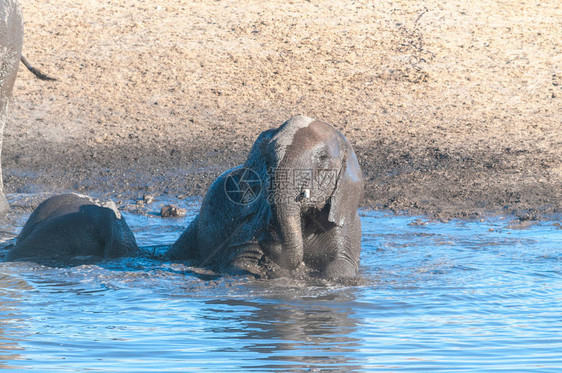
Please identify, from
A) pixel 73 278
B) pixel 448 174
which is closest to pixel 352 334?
pixel 73 278

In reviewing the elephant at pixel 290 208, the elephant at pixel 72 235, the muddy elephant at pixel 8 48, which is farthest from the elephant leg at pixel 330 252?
the muddy elephant at pixel 8 48

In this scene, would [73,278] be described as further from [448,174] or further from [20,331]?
[448,174]

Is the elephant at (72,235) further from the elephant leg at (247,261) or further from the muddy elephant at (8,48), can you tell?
the muddy elephant at (8,48)

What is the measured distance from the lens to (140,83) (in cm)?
1251

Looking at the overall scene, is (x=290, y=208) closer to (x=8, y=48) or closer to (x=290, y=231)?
(x=290, y=231)

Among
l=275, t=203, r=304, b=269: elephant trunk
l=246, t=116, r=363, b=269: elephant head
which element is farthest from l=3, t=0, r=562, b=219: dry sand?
l=275, t=203, r=304, b=269: elephant trunk

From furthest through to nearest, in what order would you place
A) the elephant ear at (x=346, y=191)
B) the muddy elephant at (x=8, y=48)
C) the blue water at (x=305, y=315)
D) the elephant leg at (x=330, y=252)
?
the muddy elephant at (x=8, y=48) → the elephant leg at (x=330, y=252) → the elephant ear at (x=346, y=191) → the blue water at (x=305, y=315)

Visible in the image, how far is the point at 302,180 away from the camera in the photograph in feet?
20.0

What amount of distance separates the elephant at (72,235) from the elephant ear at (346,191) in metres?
1.95

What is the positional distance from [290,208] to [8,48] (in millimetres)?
4460

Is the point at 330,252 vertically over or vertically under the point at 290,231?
under

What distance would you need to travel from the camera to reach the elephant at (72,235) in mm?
7277

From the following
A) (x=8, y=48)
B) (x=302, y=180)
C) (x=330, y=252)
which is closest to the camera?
(x=302, y=180)

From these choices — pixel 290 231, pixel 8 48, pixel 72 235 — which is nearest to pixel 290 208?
pixel 290 231
